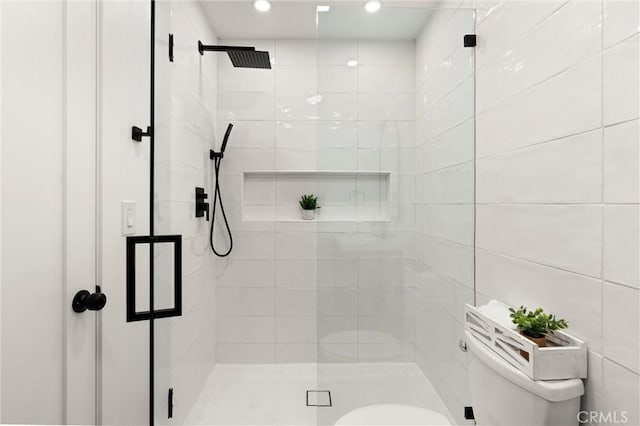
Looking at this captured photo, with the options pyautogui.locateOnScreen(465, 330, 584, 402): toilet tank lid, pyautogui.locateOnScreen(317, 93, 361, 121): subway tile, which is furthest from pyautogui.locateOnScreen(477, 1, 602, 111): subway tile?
pyautogui.locateOnScreen(465, 330, 584, 402): toilet tank lid

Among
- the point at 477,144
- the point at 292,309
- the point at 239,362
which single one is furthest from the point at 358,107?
the point at 239,362

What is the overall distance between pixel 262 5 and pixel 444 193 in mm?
1424

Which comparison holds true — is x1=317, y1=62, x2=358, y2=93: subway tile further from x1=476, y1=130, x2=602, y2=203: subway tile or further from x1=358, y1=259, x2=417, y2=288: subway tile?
x1=358, y1=259, x2=417, y2=288: subway tile

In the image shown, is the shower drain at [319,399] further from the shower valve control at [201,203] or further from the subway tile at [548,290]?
the shower valve control at [201,203]

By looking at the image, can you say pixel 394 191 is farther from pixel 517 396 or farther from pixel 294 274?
pixel 294 274

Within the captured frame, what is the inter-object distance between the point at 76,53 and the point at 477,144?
4.71 feet

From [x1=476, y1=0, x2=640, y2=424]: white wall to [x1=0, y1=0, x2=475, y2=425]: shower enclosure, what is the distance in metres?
0.25

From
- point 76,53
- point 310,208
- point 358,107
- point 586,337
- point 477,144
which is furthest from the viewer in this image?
point 310,208

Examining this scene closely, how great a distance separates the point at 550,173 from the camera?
933 millimetres

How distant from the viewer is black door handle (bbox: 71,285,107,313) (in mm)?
911

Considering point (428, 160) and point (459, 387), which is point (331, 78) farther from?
point (459, 387)

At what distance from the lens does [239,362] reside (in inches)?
87.5

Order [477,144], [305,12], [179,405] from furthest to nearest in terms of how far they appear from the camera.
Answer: [305,12] → [179,405] → [477,144]

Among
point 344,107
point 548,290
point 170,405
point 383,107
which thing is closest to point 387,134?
point 383,107
